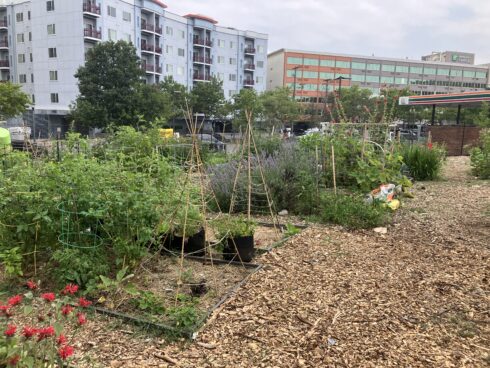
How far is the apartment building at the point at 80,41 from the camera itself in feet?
119

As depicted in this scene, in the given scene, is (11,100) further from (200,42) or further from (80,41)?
(200,42)

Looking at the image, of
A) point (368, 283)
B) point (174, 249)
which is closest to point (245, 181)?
point (174, 249)

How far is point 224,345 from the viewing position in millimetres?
2771

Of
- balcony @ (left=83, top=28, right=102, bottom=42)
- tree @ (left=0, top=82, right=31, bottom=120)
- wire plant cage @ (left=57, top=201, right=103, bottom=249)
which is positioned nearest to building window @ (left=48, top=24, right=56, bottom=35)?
balcony @ (left=83, top=28, right=102, bottom=42)

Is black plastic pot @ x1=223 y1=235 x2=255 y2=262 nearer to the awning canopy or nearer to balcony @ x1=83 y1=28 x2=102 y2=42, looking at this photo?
the awning canopy

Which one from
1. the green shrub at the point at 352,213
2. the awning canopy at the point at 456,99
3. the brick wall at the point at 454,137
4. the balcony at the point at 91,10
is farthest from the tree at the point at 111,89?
the green shrub at the point at 352,213

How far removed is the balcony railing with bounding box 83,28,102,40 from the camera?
117ft

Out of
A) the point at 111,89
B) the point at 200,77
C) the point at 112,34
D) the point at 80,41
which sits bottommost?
the point at 111,89

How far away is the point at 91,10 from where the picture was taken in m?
35.8

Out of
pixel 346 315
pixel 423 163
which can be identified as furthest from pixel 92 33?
pixel 346 315

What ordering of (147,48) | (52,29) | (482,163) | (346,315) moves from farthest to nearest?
(147,48)
(52,29)
(482,163)
(346,315)

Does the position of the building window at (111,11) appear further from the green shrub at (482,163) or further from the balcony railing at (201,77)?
the green shrub at (482,163)

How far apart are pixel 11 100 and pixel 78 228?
28.9 m

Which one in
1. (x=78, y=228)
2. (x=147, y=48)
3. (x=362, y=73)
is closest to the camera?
(x=78, y=228)
